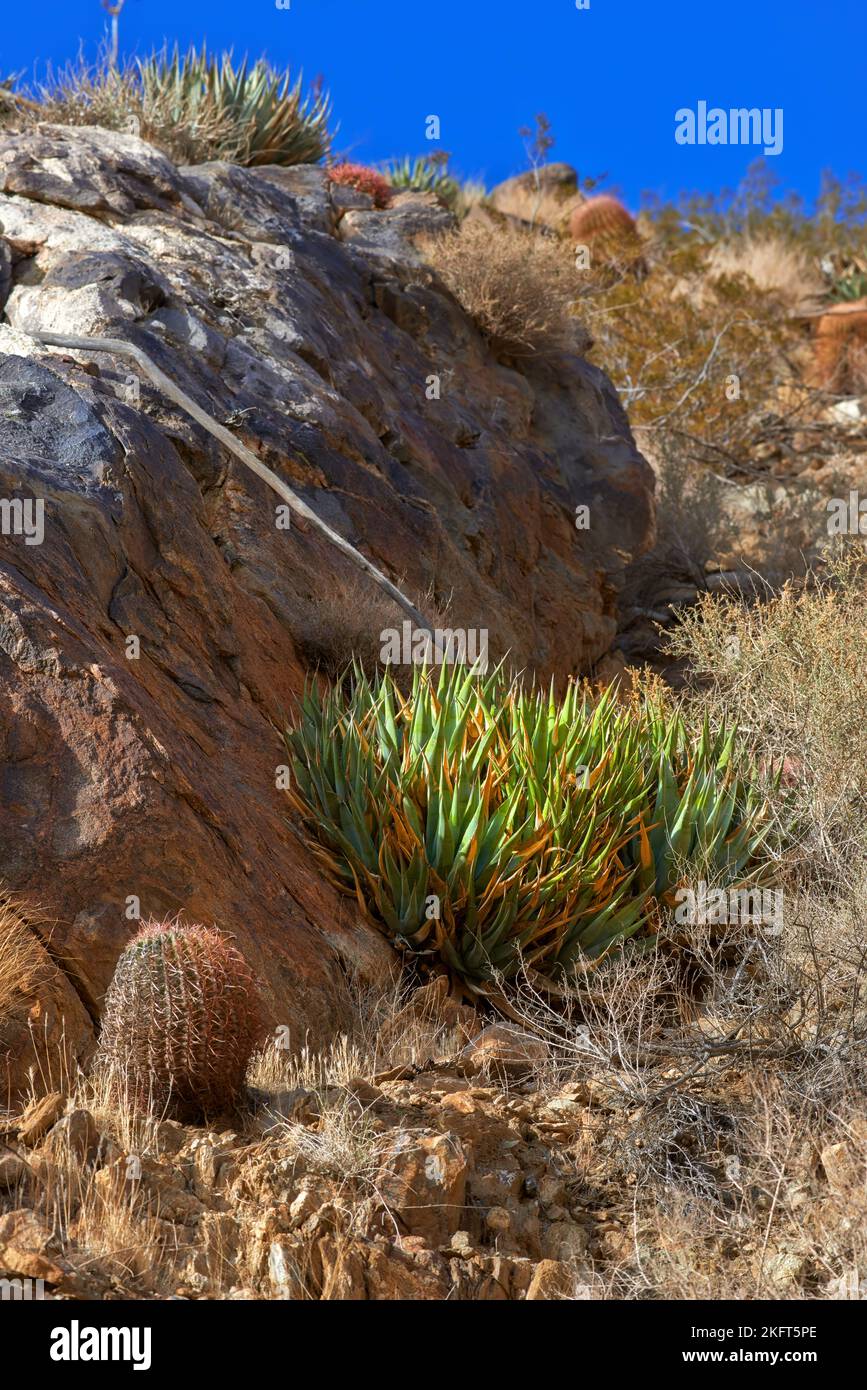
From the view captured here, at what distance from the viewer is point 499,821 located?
240 inches

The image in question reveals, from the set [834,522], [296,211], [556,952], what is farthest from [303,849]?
[834,522]

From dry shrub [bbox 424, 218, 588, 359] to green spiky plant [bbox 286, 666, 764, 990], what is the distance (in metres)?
6.52

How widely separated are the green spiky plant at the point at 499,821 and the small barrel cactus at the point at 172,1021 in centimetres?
174

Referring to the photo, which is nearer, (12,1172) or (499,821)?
(12,1172)

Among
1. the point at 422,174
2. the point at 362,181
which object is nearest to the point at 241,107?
the point at 362,181

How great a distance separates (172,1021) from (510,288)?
9.91 metres

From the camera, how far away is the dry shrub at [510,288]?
12.6m

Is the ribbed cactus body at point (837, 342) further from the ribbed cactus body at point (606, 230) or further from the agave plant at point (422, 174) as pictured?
the agave plant at point (422, 174)

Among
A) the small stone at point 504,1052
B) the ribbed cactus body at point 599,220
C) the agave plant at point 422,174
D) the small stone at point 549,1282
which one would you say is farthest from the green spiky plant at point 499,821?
the ribbed cactus body at point 599,220

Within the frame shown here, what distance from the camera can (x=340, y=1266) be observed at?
366 centimetres

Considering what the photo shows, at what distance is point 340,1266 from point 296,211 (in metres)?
9.97

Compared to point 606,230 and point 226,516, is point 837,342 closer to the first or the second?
point 606,230

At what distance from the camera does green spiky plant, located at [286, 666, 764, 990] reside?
6.05m

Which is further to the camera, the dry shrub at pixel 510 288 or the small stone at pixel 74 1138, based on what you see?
the dry shrub at pixel 510 288
